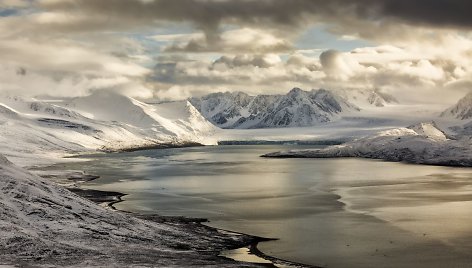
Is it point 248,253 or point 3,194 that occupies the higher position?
point 3,194

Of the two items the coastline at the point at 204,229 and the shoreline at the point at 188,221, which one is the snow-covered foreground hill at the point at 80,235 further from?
the shoreline at the point at 188,221

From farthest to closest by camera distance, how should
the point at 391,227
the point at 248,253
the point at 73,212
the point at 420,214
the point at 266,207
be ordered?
the point at 266,207 → the point at 420,214 → the point at 391,227 → the point at 73,212 → the point at 248,253

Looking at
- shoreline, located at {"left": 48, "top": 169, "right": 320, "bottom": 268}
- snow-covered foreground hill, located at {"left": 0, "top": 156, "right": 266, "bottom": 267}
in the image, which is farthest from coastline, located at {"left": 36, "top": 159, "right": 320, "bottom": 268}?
snow-covered foreground hill, located at {"left": 0, "top": 156, "right": 266, "bottom": 267}

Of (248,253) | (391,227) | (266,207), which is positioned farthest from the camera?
(266,207)

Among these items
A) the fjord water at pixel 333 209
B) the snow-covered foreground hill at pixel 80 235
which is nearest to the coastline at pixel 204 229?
the snow-covered foreground hill at pixel 80 235

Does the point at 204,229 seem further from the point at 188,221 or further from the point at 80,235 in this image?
the point at 80,235

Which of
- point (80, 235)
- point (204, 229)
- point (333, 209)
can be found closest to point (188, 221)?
point (204, 229)

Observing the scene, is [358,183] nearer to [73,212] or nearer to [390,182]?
[390,182]

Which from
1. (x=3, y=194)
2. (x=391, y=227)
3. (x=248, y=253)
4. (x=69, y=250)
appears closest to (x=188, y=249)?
(x=248, y=253)
